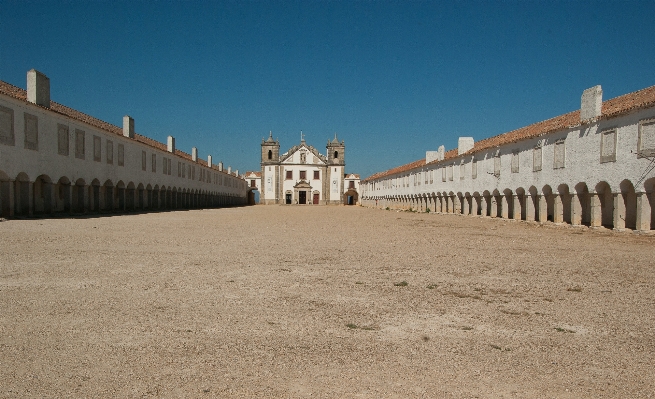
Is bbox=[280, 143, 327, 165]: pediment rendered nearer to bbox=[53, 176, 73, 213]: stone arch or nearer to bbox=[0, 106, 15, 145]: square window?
bbox=[53, 176, 73, 213]: stone arch

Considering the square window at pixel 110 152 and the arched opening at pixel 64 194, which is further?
the square window at pixel 110 152

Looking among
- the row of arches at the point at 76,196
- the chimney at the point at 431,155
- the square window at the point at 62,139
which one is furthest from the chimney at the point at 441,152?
the square window at the point at 62,139

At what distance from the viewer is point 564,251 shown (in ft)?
33.2

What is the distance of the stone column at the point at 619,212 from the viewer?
16281 millimetres

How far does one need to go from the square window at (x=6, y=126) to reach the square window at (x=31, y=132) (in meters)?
0.94

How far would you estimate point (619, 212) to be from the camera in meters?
16.4

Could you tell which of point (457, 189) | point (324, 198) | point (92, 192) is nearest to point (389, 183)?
point (324, 198)

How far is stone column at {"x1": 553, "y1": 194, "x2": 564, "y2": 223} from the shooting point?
20.4 metres

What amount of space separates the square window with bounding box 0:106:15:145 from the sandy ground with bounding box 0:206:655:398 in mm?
13682

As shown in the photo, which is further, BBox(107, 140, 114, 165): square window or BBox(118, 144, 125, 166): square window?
BBox(118, 144, 125, 166): square window

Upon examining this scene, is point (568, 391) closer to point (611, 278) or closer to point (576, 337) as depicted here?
point (576, 337)

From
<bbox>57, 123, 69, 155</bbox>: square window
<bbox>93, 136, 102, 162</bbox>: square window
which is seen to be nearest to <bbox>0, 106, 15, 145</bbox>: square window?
<bbox>57, 123, 69, 155</bbox>: square window

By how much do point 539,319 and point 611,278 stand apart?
3267 millimetres

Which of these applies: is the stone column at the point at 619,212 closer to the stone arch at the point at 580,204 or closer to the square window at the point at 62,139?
the stone arch at the point at 580,204
